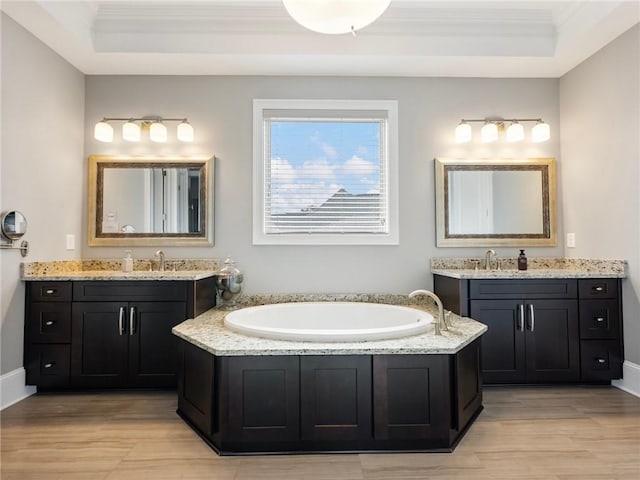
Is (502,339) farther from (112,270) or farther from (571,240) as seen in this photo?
(112,270)

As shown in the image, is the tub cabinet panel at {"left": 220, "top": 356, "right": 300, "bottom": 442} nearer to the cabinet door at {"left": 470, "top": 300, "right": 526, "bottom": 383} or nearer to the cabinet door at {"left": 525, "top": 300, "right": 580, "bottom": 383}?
the cabinet door at {"left": 470, "top": 300, "right": 526, "bottom": 383}

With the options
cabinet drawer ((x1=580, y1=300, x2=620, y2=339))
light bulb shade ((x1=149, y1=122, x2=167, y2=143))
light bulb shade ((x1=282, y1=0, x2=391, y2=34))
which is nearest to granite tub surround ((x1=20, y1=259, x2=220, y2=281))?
light bulb shade ((x1=149, y1=122, x2=167, y2=143))

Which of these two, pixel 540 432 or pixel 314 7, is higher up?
pixel 314 7

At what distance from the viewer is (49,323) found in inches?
108

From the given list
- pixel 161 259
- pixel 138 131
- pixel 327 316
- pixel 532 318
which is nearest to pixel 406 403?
pixel 327 316

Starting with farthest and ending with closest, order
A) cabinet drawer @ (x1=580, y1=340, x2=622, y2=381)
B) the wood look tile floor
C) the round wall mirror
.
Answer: cabinet drawer @ (x1=580, y1=340, x2=622, y2=381) → the round wall mirror → the wood look tile floor

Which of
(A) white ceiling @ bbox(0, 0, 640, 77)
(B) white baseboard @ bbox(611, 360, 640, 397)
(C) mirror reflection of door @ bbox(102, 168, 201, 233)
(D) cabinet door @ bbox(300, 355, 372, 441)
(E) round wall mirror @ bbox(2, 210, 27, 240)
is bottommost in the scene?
(B) white baseboard @ bbox(611, 360, 640, 397)

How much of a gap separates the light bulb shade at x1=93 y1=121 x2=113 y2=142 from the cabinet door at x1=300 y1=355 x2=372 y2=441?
2561 millimetres

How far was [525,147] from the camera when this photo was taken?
3504 mm

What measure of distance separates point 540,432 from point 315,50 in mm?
2915

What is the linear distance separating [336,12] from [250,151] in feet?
6.44

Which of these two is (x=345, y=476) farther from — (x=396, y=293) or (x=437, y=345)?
(x=396, y=293)

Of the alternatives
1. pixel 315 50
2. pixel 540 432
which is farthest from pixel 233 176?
pixel 540 432

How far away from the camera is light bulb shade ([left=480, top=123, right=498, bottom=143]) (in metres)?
3.35
